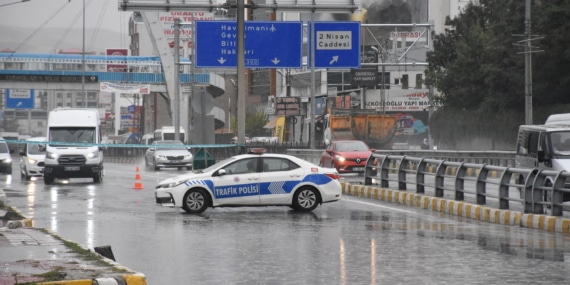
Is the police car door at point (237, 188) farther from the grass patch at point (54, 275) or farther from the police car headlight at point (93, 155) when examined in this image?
the police car headlight at point (93, 155)

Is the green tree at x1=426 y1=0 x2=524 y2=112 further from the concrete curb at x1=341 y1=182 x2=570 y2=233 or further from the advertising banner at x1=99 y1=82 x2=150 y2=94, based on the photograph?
the advertising banner at x1=99 y1=82 x2=150 y2=94

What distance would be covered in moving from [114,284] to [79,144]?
97.0ft

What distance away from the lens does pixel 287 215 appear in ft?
78.0

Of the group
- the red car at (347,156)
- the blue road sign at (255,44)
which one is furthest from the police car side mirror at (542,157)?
the blue road sign at (255,44)

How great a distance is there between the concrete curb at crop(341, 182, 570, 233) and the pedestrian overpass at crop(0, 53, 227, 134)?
182ft

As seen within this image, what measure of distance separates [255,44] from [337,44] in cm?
472

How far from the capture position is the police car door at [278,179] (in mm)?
24297

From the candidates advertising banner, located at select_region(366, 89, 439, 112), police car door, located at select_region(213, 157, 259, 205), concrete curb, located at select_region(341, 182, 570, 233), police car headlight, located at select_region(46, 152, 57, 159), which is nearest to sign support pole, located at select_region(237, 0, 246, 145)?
concrete curb, located at select_region(341, 182, 570, 233)

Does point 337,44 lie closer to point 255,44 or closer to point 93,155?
point 255,44

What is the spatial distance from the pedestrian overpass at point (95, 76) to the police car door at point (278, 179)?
61384 millimetres

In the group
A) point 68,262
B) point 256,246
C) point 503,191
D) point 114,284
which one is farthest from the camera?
point 503,191

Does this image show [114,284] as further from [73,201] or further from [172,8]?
[172,8]

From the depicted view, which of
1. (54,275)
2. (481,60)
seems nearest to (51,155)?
(54,275)

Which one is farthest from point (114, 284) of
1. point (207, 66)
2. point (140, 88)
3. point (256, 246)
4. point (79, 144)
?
point (140, 88)
